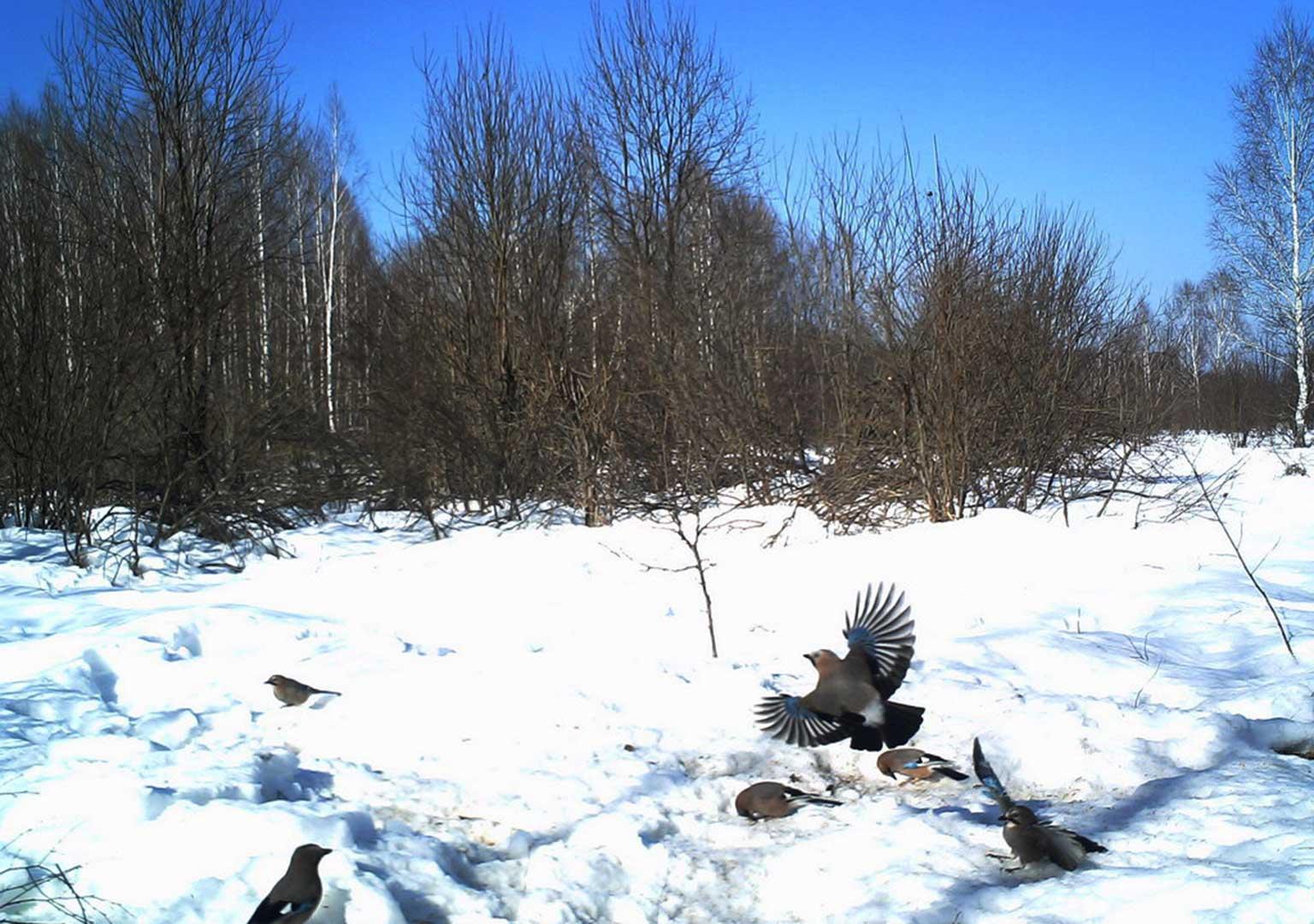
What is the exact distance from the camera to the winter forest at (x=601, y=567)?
2.79m

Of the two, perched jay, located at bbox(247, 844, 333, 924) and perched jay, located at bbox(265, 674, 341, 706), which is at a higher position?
perched jay, located at bbox(265, 674, 341, 706)

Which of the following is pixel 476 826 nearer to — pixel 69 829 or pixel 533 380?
pixel 69 829

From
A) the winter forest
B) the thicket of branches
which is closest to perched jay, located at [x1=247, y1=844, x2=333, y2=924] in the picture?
the winter forest

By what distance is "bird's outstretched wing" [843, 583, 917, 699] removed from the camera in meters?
3.59

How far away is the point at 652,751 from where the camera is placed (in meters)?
3.69

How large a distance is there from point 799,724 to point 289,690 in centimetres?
220

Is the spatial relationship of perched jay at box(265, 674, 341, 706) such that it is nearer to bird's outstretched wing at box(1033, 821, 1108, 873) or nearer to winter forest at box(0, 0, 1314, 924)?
winter forest at box(0, 0, 1314, 924)

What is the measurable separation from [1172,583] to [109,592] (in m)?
7.30

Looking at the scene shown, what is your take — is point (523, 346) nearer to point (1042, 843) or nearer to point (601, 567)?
point (601, 567)

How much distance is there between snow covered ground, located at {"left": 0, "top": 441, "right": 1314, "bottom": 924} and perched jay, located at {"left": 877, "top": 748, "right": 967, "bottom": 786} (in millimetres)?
62

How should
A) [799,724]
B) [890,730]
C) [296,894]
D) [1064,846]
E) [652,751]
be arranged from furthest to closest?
1. [652,751]
2. [799,724]
3. [890,730]
4. [1064,846]
5. [296,894]

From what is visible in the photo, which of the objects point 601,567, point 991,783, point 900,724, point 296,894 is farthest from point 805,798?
point 601,567

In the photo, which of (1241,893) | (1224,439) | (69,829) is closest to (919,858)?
(1241,893)

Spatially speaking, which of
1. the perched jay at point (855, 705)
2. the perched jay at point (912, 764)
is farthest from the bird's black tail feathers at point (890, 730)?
the perched jay at point (912, 764)
